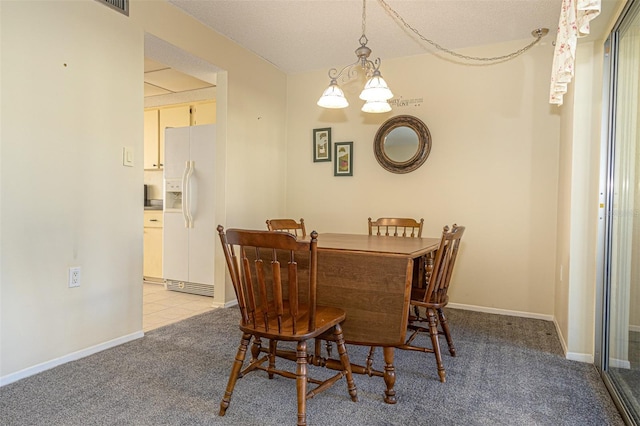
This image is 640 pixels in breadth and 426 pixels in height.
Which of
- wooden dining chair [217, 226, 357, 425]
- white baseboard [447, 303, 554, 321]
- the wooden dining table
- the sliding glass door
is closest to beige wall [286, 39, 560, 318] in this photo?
white baseboard [447, 303, 554, 321]

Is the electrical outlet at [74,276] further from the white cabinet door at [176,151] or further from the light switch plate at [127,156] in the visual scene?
the white cabinet door at [176,151]

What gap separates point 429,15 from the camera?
3078 mm

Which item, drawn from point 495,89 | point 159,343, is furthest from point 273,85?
point 159,343

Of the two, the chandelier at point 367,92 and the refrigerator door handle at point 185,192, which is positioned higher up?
the chandelier at point 367,92

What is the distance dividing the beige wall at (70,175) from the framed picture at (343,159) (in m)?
1.80

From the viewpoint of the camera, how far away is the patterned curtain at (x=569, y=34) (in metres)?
1.55

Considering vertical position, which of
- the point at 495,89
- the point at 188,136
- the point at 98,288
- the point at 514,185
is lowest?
the point at 98,288

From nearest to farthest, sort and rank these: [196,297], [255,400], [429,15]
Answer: [255,400]
[429,15]
[196,297]

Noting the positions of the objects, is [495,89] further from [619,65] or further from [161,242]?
[161,242]

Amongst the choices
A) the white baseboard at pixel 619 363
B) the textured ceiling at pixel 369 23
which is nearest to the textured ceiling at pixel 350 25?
the textured ceiling at pixel 369 23

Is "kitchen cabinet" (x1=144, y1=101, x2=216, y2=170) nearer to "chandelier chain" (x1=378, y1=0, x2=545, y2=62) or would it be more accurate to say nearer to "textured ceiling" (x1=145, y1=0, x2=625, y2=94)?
"textured ceiling" (x1=145, y1=0, x2=625, y2=94)

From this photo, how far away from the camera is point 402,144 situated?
3.92 meters

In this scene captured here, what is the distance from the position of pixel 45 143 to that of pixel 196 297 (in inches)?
90.6

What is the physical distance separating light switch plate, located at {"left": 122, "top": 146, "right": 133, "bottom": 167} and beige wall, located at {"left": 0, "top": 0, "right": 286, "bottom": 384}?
0.14 feet
